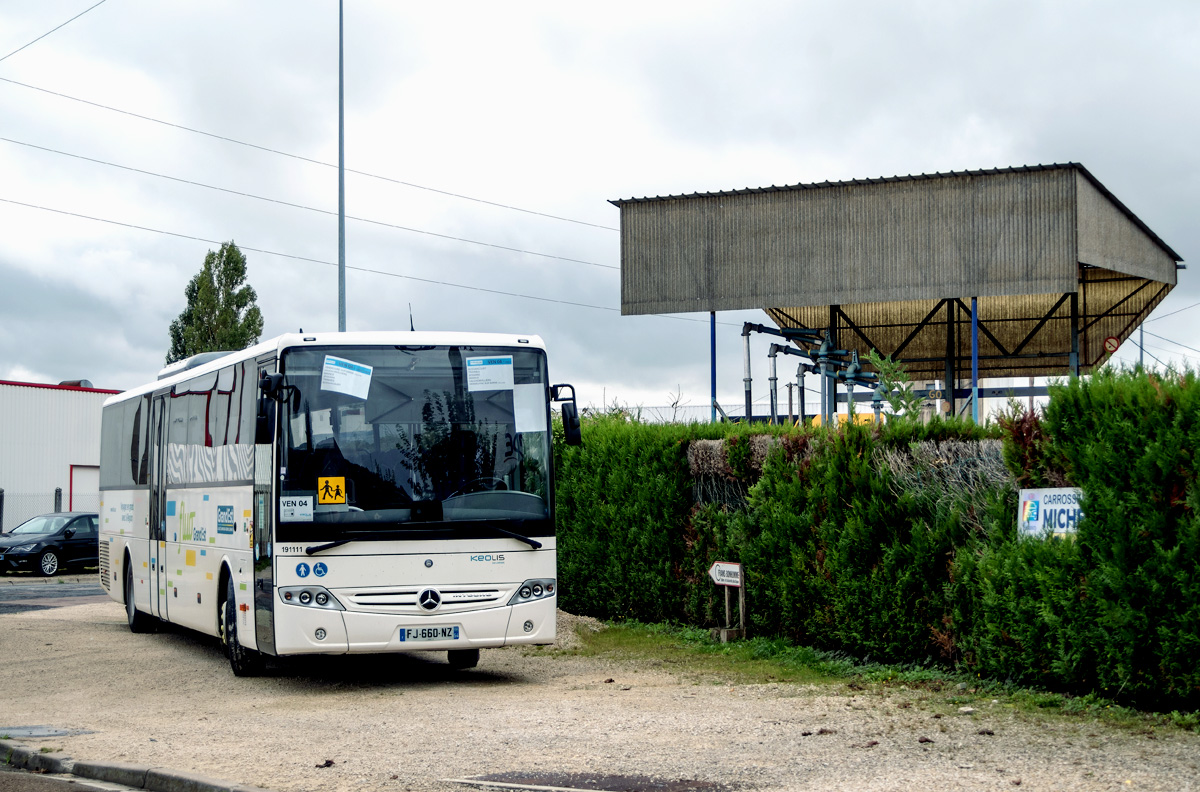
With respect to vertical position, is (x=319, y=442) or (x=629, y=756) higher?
(x=319, y=442)

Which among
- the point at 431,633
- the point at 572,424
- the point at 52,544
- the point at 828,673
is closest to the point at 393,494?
the point at 431,633

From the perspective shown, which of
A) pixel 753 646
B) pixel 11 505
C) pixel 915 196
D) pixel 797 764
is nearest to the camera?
pixel 797 764

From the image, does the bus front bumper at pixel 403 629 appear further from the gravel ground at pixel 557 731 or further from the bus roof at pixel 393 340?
the bus roof at pixel 393 340

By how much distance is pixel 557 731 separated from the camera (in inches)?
366

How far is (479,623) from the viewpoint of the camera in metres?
12.1

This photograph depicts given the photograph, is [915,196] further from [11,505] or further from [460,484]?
[11,505]

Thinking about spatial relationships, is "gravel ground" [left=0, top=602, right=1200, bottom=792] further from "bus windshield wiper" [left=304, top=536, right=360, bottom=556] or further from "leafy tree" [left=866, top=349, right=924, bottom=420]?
"leafy tree" [left=866, top=349, right=924, bottom=420]

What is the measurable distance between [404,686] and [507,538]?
185 cm

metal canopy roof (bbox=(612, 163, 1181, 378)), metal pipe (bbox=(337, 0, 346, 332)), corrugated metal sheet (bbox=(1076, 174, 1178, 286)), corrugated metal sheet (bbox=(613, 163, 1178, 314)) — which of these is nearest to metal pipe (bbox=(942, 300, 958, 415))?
metal canopy roof (bbox=(612, 163, 1181, 378))

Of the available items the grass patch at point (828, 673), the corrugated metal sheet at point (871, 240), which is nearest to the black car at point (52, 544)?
the corrugated metal sheet at point (871, 240)

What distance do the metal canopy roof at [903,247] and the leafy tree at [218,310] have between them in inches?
1323

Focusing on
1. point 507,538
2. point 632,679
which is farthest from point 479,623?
point 632,679

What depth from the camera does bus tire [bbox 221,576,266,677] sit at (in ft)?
43.0

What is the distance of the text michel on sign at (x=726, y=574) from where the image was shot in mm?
14586
